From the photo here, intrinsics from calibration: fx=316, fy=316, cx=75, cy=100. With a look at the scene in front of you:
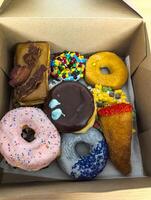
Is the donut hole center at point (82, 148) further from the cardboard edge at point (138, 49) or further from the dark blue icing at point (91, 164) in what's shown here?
the cardboard edge at point (138, 49)

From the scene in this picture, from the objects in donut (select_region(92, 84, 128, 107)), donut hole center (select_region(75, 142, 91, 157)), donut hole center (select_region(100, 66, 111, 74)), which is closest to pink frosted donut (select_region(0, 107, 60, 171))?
donut hole center (select_region(75, 142, 91, 157))

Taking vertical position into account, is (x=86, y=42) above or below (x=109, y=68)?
above

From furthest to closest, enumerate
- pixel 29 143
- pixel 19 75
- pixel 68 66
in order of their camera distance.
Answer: pixel 68 66
pixel 19 75
pixel 29 143

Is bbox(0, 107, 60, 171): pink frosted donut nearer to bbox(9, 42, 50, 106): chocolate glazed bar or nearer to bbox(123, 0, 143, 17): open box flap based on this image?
bbox(9, 42, 50, 106): chocolate glazed bar

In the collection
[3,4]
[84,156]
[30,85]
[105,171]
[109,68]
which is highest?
[3,4]

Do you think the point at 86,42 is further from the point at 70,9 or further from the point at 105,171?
the point at 105,171

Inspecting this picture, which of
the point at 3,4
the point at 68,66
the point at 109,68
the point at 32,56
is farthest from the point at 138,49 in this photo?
the point at 3,4

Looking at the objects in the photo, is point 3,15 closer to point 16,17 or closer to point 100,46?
point 16,17
